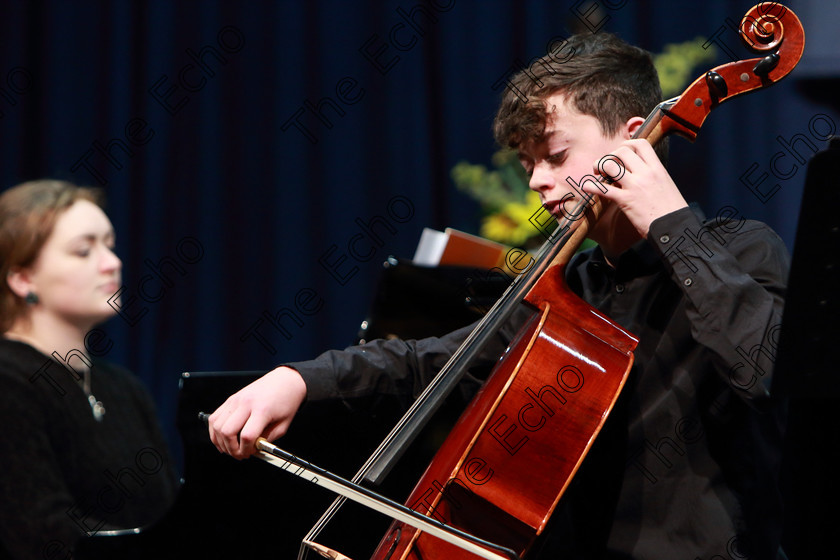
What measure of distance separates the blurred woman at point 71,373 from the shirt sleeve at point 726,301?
1.56m

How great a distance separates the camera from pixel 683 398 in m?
1.18

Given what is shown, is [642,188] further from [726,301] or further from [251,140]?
[251,140]

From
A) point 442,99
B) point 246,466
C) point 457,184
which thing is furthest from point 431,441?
point 442,99

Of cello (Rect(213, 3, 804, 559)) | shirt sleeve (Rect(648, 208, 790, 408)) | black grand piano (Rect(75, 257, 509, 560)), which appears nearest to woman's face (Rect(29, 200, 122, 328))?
black grand piano (Rect(75, 257, 509, 560))

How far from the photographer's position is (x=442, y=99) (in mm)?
3072

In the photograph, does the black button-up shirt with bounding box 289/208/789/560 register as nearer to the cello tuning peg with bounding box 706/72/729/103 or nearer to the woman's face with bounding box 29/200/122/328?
the cello tuning peg with bounding box 706/72/729/103

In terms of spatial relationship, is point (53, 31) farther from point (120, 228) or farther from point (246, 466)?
point (246, 466)

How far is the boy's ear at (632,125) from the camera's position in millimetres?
1288

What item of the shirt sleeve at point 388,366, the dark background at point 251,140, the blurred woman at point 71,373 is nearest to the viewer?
the shirt sleeve at point 388,366

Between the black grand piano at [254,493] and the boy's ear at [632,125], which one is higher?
the boy's ear at [632,125]

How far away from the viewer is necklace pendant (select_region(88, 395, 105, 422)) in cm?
223

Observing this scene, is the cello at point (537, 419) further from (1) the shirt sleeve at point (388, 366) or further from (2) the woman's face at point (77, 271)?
(2) the woman's face at point (77, 271)

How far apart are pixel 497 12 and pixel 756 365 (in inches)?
93.7

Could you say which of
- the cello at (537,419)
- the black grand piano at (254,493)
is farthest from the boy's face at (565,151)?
the black grand piano at (254,493)
